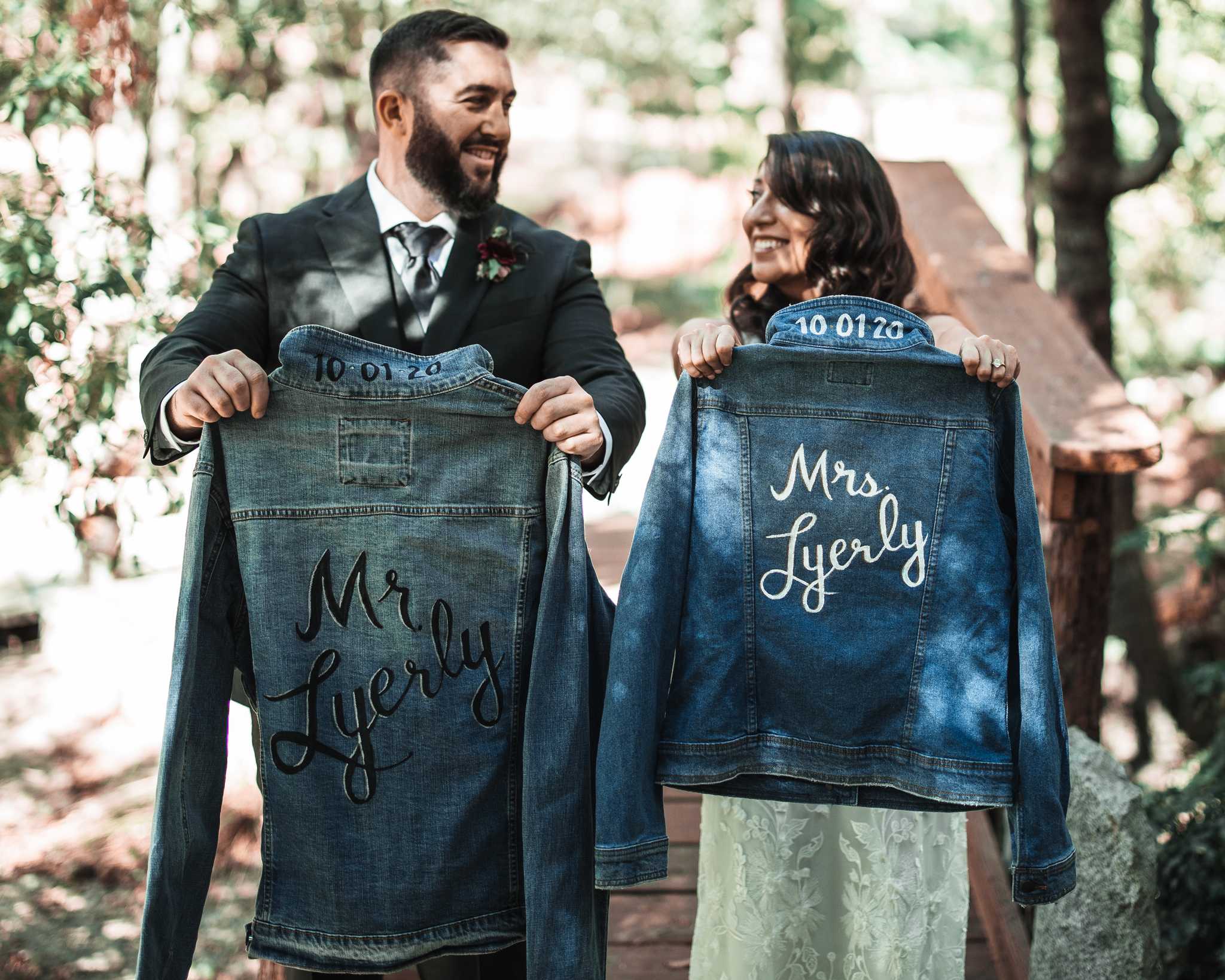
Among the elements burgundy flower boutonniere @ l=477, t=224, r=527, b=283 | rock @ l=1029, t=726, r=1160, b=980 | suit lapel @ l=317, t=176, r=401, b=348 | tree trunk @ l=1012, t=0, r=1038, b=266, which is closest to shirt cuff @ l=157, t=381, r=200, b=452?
suit lapel @ l=317, t=176, r=401, b=348

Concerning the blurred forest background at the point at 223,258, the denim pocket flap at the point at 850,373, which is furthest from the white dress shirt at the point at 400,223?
the blurred forest background at the point at 223,258

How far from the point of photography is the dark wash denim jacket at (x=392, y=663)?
177cm

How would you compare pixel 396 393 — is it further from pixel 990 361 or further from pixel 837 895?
pixel 837 895

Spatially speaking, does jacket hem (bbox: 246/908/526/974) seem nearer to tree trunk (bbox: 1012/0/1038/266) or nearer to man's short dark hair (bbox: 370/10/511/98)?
man's short dark hair (bbox: 370/10/511/98)

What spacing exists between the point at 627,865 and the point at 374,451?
75cm

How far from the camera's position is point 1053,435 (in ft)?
8.74

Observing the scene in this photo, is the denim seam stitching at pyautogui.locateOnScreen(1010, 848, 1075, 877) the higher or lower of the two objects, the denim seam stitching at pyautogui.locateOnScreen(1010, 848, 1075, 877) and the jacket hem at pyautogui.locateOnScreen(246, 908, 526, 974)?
the higher

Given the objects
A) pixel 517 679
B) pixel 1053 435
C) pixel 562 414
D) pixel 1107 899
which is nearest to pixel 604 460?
pixel 562 414

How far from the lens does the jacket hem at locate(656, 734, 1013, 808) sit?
188 centimetres

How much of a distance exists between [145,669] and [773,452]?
3.93 metres

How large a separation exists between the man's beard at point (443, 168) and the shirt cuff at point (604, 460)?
0.63m

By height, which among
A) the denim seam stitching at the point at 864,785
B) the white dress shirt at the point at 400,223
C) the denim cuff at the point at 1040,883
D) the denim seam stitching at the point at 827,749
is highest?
the white dress shirt at the point at 400,223

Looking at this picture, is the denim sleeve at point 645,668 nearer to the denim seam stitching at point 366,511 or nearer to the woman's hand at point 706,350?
the woman's hand at point 706,350

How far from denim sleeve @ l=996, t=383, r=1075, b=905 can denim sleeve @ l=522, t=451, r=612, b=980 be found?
691 mm
